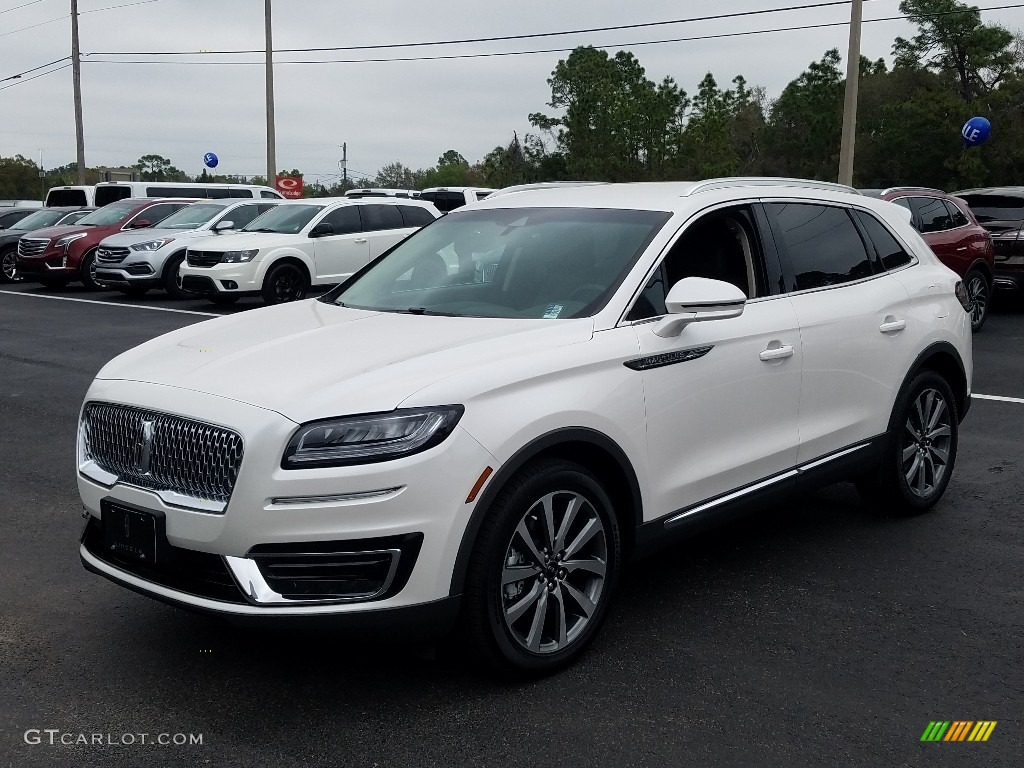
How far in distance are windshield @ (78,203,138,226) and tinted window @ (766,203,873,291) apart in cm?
1970

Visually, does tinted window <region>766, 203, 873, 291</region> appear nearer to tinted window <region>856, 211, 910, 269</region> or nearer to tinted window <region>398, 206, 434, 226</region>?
→ tinted window <region>856, 211, 910, 269</region>

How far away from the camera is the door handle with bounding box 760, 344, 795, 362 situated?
4.71 meters

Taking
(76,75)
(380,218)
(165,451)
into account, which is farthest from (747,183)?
(76,75)

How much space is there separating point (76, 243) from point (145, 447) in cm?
1969

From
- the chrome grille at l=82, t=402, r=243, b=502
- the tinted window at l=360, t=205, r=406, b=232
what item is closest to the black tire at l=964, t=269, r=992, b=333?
the tinted window at l=360, t=205, r=406, b=232

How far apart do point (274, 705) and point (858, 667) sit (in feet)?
→ 6.77

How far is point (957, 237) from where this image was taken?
14.0m

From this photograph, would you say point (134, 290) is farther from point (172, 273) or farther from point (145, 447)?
point (145, 447)

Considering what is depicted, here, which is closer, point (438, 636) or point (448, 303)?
point (438, 636)

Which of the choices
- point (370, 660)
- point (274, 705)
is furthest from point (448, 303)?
point (274, 705)

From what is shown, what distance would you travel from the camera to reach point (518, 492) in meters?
3.67

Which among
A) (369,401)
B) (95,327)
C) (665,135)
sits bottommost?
→ (95,327)

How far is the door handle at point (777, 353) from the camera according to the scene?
4.71 metres

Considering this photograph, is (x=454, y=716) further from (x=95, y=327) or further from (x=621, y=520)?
(x=95, y=327)
